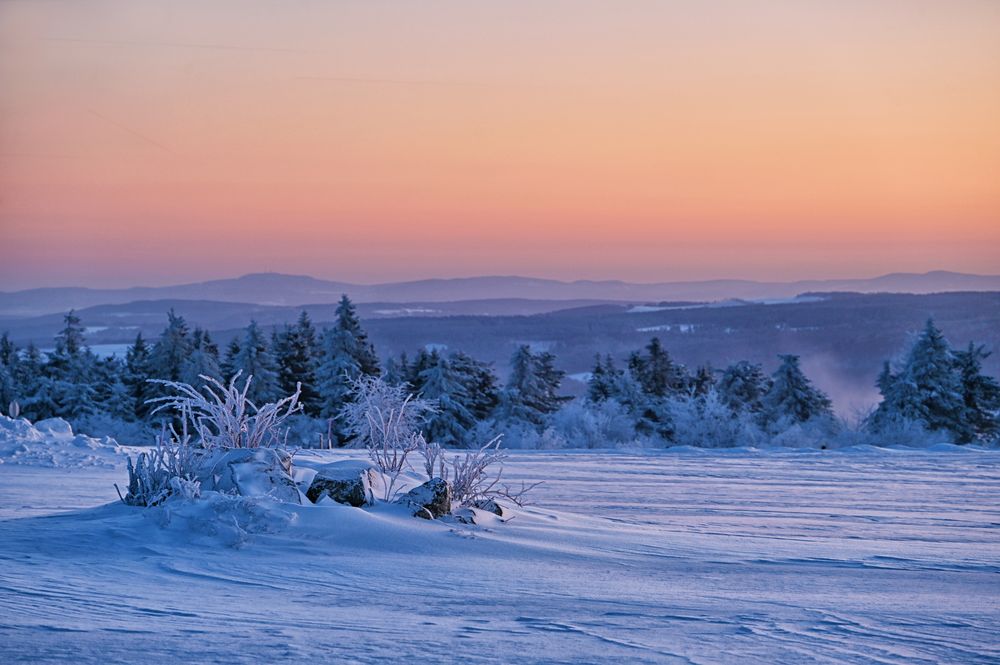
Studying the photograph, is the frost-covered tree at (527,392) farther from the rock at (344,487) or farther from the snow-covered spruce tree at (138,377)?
the rock at (344,487)

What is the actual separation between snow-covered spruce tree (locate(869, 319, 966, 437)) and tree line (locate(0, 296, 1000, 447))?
0.04 m

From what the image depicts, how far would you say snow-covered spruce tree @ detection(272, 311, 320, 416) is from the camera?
4253 centimetres

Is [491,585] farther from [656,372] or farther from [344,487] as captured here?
[656,372]

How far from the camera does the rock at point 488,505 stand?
8.72 m

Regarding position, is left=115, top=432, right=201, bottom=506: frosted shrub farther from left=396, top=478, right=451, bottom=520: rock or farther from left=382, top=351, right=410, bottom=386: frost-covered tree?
left=382, top=351, right=410, bottom=386: frost-covered tree

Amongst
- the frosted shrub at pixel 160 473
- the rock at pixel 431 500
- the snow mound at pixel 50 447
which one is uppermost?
the frosted shrub at pixel 160 473

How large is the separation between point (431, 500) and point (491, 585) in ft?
6.55

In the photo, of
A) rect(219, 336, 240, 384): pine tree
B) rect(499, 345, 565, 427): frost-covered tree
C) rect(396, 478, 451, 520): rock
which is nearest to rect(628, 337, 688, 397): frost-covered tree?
rect(499, 345, 565, 427): frost-covered tree

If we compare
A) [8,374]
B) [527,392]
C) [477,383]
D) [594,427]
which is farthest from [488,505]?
[8,374]

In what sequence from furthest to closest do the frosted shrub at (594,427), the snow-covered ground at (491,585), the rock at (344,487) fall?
the frosted shrub at (594,427)
the rock at (344,487)
the snow-covered ground at (491,585)

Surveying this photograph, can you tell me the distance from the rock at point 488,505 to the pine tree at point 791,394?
30.4 metres

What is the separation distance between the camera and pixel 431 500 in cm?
830

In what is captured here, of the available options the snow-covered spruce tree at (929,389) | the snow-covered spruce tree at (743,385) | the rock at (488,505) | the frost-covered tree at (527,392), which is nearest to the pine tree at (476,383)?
the frost-covered tree at (527,392)

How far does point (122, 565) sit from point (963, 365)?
31.8m
